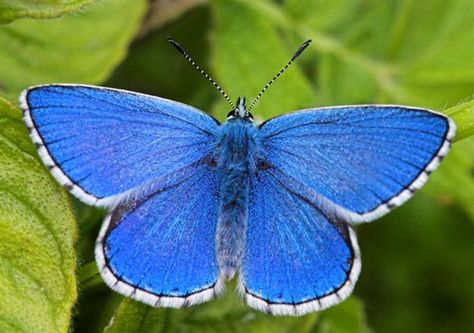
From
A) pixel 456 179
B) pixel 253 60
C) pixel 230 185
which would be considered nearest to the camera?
pixel 230 185

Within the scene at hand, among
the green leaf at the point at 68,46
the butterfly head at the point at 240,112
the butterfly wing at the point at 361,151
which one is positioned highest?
the butterfly wing at the point at 361,151

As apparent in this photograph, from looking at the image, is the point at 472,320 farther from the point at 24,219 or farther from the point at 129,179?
the point at 24,219

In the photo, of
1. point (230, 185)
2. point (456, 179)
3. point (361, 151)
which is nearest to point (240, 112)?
point (230, 185)

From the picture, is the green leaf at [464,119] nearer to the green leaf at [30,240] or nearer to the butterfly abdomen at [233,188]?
the butterfly abdomen at [233,188]

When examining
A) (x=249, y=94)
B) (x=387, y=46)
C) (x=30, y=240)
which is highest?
(x=387, y=46)

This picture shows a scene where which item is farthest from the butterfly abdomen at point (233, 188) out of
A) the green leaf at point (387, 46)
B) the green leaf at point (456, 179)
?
the green leaf at point (456, 179)

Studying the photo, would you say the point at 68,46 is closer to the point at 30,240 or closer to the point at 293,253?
the point at 30,240

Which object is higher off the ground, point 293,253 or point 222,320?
point 293,253
